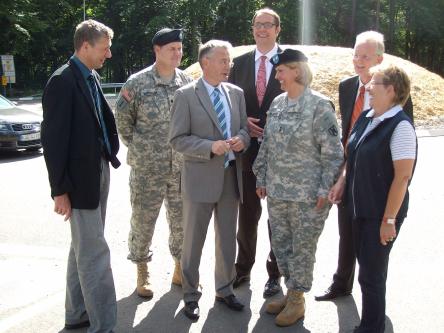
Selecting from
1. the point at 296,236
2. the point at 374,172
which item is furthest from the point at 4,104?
the point at 374,172

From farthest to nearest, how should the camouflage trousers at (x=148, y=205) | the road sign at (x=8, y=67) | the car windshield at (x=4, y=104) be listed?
the road sign at (x=8, y=67)
the car windshield at (x=4, y=104)
the camouflage trousers at (x=148, y=205)

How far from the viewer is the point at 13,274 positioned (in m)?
4.72

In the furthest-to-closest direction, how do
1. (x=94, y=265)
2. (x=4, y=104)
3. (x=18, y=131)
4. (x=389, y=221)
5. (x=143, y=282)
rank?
(x=4, y=104) → (x=18, y=131) → (x=143, y=282) → (x=94, y=265) → (x=389, y=221)

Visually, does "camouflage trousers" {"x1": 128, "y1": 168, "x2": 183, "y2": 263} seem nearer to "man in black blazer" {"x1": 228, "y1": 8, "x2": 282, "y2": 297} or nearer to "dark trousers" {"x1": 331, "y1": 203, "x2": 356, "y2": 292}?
"man in black blazer" {"x1": 228, "y1": 8, "x2": 282, "y2": 297}

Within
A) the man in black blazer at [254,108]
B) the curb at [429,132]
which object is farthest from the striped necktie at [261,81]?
the curb at [429,132]

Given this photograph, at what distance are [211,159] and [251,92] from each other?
95 centimetres

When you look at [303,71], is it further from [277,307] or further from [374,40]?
[277,307]

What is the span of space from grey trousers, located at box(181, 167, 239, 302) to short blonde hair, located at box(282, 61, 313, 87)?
88cm

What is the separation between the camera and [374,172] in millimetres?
3188

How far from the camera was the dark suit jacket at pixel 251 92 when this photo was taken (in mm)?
4430

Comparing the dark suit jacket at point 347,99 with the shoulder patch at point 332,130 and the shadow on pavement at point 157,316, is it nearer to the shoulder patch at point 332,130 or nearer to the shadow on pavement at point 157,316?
the shoulder patch at point 332,130

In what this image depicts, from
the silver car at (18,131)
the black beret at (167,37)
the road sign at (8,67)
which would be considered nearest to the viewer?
the black beret at (167,37)

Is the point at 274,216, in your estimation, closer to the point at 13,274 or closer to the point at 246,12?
the point at 13,274

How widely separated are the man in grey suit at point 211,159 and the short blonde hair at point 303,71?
50cm
